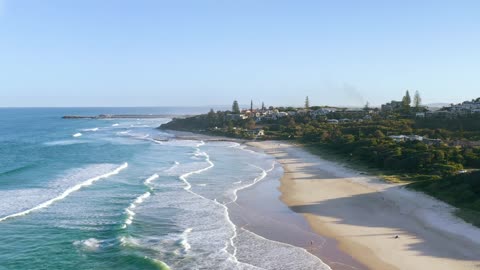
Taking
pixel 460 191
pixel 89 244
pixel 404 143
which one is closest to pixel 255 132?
pixel 404 143

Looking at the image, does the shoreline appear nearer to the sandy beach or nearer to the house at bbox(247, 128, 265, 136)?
the sandy beach

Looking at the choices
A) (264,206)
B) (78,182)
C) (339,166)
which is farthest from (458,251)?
(78,182)

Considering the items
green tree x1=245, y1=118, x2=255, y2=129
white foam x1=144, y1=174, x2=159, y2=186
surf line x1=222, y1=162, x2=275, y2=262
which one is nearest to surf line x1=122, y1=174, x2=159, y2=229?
white foam x1=144, y1=174, x2=159, y2=186

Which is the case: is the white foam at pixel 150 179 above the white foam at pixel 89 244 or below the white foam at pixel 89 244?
above

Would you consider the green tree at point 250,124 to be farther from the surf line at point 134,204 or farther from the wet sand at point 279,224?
the wet sand at point 279,224

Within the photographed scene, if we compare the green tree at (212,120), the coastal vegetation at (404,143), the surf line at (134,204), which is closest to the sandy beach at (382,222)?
the coastal vegetation at (404,143)

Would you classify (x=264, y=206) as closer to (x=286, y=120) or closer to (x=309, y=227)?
(x=309, y=227)
